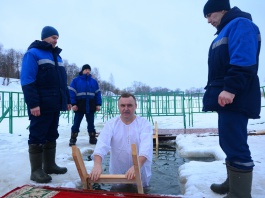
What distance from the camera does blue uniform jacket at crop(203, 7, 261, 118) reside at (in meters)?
1.87

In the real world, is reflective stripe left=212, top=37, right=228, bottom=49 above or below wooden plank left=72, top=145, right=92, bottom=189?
above

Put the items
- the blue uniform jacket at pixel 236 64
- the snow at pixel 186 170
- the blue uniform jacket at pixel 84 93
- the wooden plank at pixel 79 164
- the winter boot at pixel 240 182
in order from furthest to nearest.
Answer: the blue uniform jacket at pixel 84 93 < the snow at pixel 186 170 < the wooden plank at pixel 79 164 < the winter boot at pixel 240 182 < the blue uniform jacket at pixel 236 64

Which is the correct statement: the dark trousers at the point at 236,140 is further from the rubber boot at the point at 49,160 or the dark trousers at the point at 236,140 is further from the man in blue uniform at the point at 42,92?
the rubber boot at the point at 49,160

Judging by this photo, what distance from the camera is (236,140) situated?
6.46 feet

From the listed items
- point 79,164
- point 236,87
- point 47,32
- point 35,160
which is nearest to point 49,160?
point 35,160

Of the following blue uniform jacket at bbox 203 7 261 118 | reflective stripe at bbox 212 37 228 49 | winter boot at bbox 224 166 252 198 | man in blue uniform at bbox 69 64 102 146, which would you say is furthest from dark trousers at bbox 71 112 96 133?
winter boot at bbox 224 166 252 198

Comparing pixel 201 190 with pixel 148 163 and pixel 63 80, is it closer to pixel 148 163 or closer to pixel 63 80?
pixel 148 163

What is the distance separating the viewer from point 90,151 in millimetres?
5277

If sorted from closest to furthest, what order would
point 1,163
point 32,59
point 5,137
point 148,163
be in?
point 148,163, point 32,59, point 1,163, point 5,137

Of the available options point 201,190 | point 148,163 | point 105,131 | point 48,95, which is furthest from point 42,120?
point 201,190

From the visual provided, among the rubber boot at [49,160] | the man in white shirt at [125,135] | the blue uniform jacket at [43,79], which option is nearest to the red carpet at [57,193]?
the man in white shirt at [125,135]

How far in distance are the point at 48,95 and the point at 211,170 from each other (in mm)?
2171

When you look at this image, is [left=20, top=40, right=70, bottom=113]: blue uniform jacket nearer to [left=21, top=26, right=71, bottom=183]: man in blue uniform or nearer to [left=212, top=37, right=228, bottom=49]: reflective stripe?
[left=21, top=26, right=71, bottom=183]: man in blue uniform

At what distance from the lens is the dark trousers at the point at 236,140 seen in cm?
197
